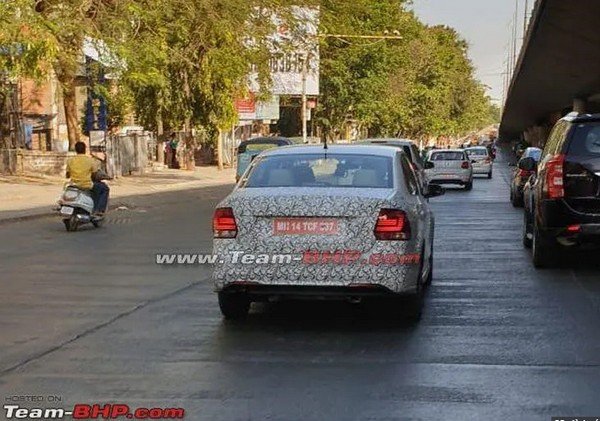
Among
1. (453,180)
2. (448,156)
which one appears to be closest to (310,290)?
(453,180)

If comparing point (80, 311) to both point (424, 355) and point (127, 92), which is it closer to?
point (424, 355)

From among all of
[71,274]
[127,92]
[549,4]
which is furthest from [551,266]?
[127,92]

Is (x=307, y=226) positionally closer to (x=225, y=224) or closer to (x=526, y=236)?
(x=225, y=224)

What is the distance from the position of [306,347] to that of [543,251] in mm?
5222

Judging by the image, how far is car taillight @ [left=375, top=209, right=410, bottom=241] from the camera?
8.00m

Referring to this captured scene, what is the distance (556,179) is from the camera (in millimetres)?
11328

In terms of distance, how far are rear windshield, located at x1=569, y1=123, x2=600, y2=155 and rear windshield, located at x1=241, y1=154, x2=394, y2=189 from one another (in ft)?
10.7

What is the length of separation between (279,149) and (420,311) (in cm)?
215

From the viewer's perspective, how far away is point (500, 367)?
22.5 feet

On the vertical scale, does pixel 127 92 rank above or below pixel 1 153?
above

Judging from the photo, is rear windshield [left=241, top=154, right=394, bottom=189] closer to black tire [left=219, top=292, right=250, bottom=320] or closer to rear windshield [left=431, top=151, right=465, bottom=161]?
black tire [left=219, top=292, right=250, bottom=320]

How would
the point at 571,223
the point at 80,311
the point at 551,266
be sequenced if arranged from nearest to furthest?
the point at 80,311 → the point at 571,223 → the point at 551,266

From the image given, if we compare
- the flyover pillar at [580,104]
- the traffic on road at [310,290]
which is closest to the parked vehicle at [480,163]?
the flyover pillar at [580,104]

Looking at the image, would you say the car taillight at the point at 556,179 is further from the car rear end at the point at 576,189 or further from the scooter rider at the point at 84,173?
the scooter rider at the point at 84,173
